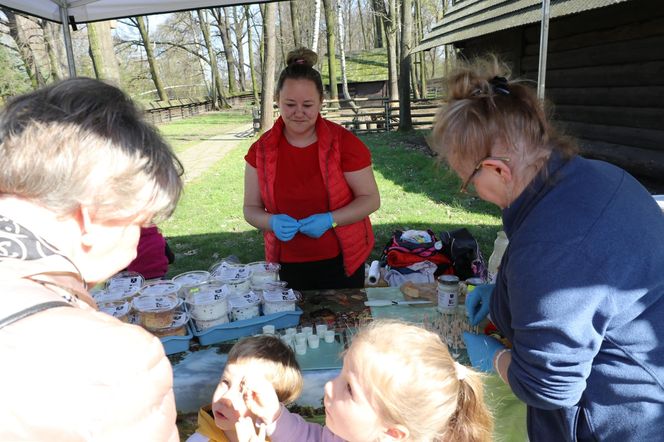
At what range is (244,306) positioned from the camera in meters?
2.02

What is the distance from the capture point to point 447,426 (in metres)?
1.29

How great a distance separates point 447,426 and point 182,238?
17.8ft

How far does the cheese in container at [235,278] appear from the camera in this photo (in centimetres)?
217

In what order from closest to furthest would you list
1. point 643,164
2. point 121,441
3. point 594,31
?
point 121,441
point 643,164
point 594,31

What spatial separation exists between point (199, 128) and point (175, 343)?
65.1 feet

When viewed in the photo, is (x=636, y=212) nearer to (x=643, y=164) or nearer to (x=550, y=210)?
(x=550, y=210)

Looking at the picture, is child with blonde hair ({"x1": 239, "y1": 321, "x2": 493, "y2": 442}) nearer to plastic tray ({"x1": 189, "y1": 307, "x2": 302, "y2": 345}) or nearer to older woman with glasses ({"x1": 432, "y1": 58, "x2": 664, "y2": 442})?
older woman with glasses ({"x1": 432, "y1": 58, "x2": 664, "y2": 442})

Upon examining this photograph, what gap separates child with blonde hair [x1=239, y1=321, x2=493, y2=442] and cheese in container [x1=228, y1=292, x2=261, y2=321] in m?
0.75

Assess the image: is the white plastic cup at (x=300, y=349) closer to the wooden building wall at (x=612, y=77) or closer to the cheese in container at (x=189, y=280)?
the cheese in container at (x=189, y=280)

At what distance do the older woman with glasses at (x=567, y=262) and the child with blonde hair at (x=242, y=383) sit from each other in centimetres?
70

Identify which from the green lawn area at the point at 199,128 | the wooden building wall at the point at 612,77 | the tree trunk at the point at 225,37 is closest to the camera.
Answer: the wooden building wall at the point at 612,77

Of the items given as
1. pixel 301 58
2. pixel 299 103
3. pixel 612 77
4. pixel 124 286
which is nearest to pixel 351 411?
pixel 124 286

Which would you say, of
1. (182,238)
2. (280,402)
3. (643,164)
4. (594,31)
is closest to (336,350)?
(280,402)

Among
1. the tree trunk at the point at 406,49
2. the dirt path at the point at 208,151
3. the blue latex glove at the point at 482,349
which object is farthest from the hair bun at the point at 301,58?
the tree trunk at the point at 406,49
